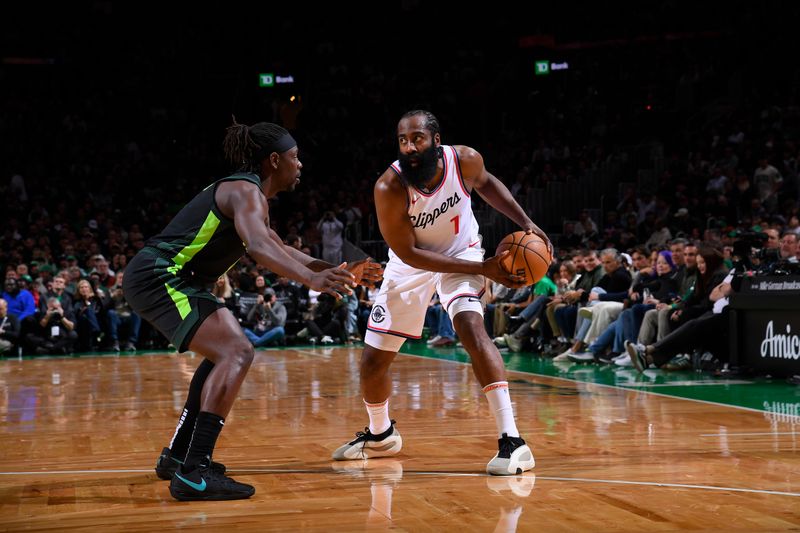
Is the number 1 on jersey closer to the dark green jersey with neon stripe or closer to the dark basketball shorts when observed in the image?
the dark green jersey with neon stripe

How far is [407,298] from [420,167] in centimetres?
71

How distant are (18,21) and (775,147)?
65.1 ft

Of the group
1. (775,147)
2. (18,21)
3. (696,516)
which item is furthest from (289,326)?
(18,21)

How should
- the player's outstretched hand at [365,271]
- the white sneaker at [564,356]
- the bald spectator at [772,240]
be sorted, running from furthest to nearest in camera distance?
the white sneaker at [564,356] → the bald spectator at [772,240] → the player's outstretched hand at [365,271]

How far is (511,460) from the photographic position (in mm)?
4594

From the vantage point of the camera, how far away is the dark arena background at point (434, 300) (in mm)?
4383

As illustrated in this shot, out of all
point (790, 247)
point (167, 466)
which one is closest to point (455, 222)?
point (167, 466)

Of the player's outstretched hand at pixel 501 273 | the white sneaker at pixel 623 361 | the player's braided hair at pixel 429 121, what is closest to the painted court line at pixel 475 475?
the player's outstretched hand at pixel 501 273

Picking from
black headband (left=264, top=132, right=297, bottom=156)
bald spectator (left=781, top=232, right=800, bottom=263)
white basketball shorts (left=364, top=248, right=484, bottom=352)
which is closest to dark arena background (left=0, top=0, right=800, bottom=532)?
bald spectator (left=781, top=232, right=800, bottom=263)

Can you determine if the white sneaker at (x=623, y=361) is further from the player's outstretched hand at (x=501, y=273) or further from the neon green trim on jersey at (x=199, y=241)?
the neon green trim on jersey at (x=199, y=241)

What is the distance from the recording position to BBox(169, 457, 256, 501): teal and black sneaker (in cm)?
412

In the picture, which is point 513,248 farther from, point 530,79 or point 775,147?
point 530,79

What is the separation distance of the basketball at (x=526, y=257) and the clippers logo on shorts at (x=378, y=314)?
70cm

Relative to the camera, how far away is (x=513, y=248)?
4980mm
